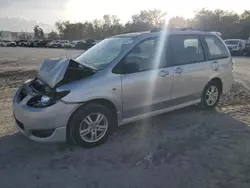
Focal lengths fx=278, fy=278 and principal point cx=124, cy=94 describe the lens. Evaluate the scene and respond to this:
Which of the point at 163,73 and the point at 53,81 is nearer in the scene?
the point at 53,81

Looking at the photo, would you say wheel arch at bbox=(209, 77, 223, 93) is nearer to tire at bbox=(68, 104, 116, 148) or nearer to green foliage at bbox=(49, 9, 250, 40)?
tire at bbox=(68, 104, 116, 148)

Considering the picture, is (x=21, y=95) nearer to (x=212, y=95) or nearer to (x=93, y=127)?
(x=93, y=127)

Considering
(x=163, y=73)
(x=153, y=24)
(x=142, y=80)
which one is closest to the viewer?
(x=142, y=80)

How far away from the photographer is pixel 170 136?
469 centimetres

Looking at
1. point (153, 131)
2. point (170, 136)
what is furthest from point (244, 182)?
point (153, 131)

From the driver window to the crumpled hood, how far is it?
2.18 ft

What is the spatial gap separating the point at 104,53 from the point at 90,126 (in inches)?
55.9

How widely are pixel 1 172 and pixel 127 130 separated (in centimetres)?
217

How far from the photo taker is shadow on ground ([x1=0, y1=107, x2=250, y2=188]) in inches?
133

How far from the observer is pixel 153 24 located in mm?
65875

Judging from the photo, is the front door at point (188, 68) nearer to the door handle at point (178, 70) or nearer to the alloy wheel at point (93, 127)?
the door handle at point (178, 70)

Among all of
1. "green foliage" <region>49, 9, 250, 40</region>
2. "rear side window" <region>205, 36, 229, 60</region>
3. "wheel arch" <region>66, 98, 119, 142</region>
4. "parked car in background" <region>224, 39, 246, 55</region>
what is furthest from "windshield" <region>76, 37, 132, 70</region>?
"parked car in background" <region>224, 39, 246, 55</region>

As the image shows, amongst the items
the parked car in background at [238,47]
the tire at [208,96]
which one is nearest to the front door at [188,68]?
the tire at [208,96]

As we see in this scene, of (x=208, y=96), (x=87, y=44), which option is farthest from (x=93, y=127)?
(x=87, y=44)
